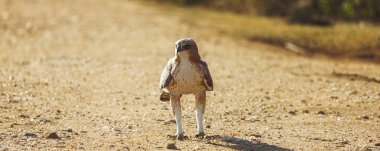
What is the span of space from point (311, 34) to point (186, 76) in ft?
39.3

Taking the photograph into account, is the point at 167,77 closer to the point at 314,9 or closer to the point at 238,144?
the point at 238,144

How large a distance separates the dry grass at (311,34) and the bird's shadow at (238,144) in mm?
8819

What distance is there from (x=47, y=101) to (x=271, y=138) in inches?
135

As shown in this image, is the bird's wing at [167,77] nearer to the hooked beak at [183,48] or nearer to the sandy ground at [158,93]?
the hooked beak at [183,48]

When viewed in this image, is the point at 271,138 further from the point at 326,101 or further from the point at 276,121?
the point at 326,101

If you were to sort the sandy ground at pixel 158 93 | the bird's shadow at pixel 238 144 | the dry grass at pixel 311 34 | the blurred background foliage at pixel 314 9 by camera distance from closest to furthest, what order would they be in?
the bird's shadow at pixel 238 144, the sandy ground at pixel 158 93, the dry grass at pixel 311 34, the blurred background foliage at pixel 314 9

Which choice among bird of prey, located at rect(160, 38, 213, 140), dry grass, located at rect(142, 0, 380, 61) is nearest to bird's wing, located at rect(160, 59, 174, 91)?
bird of prey, located at rect(160, 38, 213, 140)

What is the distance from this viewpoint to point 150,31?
66.1 feet

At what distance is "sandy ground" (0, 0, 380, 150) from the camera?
8156 mm

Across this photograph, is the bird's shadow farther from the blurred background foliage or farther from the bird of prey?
the blurred background foliage

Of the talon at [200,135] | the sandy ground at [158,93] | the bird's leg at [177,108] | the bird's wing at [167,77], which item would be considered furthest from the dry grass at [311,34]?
the bird's wing at [167,77]

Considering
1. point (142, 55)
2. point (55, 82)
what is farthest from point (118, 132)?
point (142, 55)

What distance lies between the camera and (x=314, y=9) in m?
23.1

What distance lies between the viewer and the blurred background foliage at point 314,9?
70.7ft
